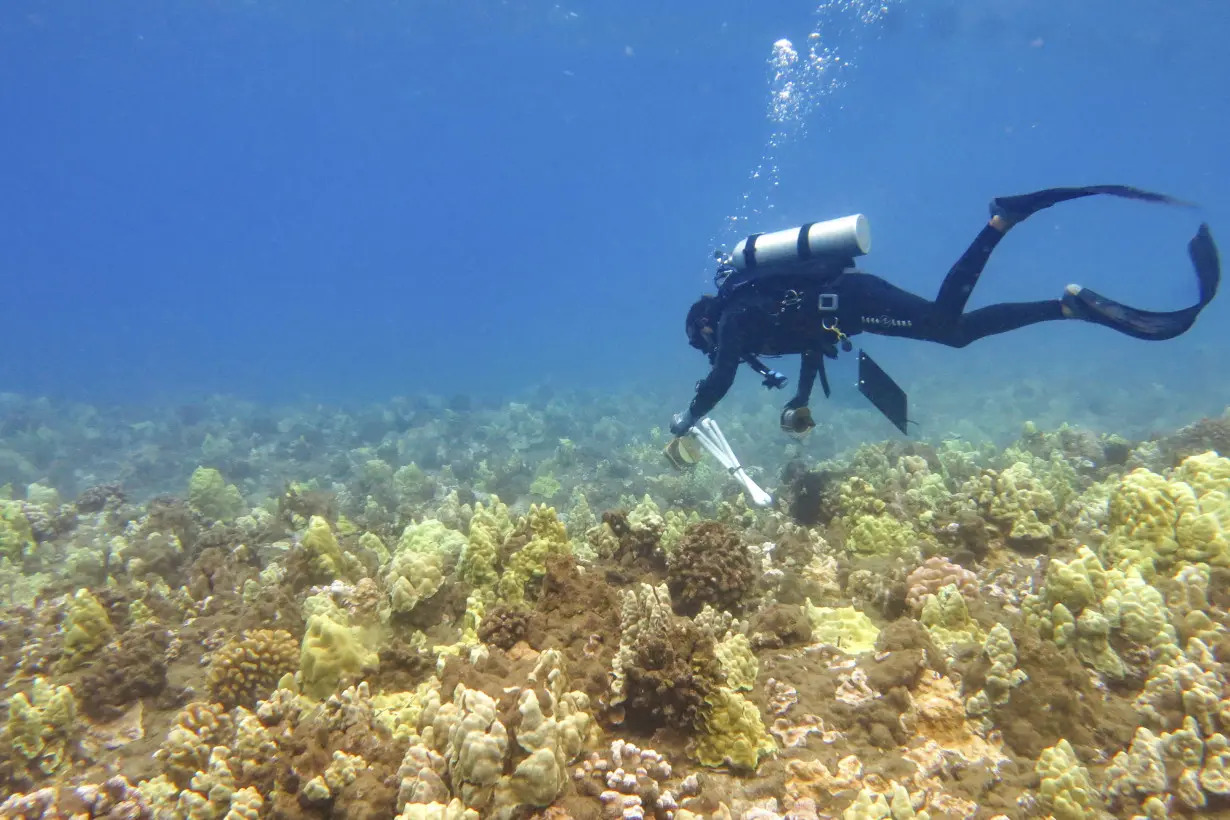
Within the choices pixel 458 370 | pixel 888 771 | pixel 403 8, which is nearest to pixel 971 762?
pixel 888 771

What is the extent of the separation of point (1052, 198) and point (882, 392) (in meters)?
2.69

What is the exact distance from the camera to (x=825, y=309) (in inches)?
292

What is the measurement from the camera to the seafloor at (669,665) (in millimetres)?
3139

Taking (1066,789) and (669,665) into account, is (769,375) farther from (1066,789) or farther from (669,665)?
(1066,789)

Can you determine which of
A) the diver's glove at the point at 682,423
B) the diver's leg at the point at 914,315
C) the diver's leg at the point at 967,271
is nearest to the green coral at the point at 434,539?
the diver's glove at the point at 682,423

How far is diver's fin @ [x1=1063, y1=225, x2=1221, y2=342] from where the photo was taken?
5.84 m

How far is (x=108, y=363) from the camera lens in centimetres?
6500

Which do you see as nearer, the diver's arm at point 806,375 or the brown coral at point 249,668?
the brown coral at point 249,668

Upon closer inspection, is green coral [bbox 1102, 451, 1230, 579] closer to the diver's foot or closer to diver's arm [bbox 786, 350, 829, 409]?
the diver's foot

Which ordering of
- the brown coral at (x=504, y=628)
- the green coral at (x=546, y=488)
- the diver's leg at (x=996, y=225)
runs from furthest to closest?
the green coral at (x=546, y=488)
the diver's leg at (x=996, y=225)
the brown coral at (x=504, y=628)

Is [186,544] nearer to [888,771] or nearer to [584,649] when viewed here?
[584,649]

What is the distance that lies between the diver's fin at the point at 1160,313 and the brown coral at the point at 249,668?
8.31 m

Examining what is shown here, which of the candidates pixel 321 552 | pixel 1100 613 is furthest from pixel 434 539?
pixel 1100 613

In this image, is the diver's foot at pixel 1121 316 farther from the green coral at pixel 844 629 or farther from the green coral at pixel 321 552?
the green coral at pixel 321 552
